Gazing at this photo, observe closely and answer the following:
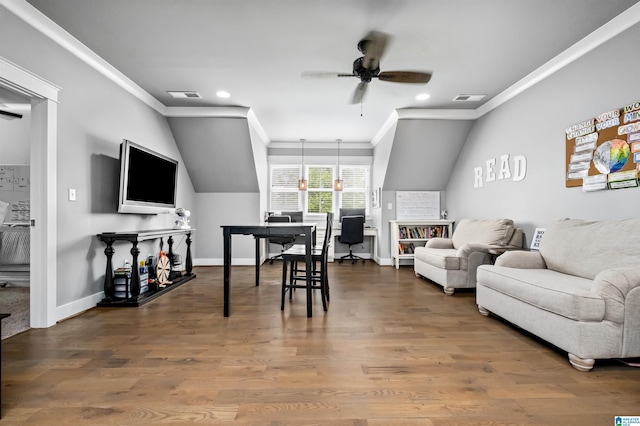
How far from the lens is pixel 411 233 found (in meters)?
5.88

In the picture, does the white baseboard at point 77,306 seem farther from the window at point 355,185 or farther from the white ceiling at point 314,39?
the window at point 355,185

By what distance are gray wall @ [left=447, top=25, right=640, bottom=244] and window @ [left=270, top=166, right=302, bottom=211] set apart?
11.6 ft

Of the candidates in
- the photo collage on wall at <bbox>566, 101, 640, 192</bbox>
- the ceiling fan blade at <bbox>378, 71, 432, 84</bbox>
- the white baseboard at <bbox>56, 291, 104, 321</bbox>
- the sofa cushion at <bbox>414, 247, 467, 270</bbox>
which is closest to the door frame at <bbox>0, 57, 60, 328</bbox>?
the white baseboard at <bbox>56, 291, 104, 321</bbox>

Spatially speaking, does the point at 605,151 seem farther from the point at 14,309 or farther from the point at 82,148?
the point at 14,309

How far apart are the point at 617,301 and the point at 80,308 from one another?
4385 mm

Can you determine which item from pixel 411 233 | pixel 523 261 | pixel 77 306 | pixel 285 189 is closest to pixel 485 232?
pixel 523 261

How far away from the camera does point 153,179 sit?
4055mm

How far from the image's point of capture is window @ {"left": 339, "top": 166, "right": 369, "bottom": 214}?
7.00 meters

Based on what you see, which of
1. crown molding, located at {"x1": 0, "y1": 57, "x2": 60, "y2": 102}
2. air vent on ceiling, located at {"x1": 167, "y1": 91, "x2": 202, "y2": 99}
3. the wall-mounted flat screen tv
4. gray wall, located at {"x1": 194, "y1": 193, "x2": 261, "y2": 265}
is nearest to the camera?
crown molding, located at {"x1": 0, "y1": 57, "x2": 60, "y2": 102}

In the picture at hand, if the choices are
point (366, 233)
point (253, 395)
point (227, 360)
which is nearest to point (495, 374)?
point (253, 395)

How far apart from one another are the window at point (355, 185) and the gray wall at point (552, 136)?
Answer: 236cm

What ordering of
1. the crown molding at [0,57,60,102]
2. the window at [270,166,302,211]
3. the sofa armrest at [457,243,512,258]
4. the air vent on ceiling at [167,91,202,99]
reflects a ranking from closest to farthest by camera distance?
the crown molding at [0,57,60,102], the sofa armrest at [457,243,512,258], the air vent on ceiling at [167,91,202,99], the window at [270,166,302,211]

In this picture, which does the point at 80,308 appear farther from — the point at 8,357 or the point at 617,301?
the point at 617,301

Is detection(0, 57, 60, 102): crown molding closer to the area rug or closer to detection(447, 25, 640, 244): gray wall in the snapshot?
the area rug
